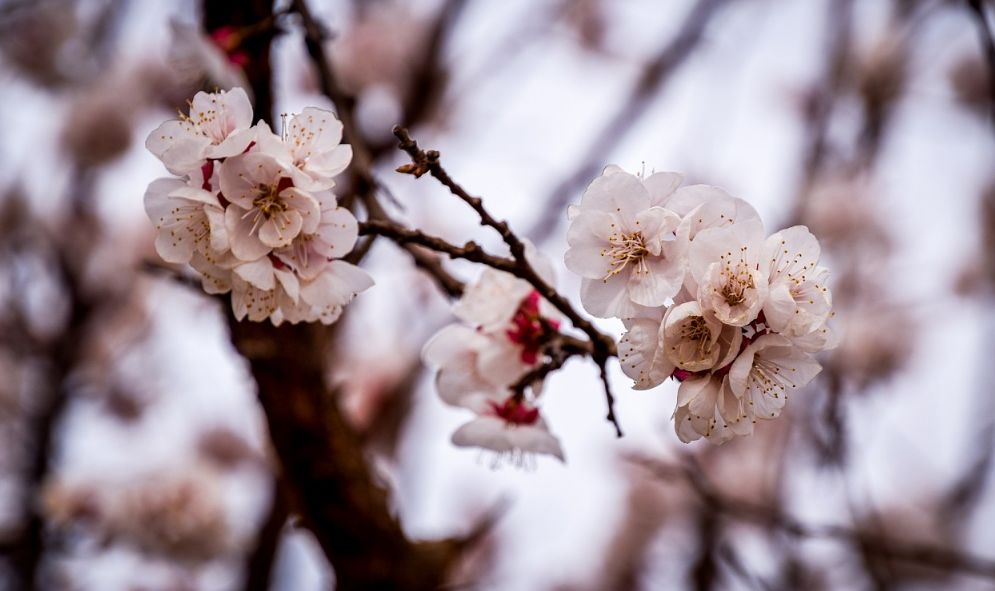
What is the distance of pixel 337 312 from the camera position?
2.14 feet

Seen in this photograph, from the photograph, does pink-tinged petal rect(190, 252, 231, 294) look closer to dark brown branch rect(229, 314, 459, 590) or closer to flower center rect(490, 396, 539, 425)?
flower center rect(490, 396, 539, 425)

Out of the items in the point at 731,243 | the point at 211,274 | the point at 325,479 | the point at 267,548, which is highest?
the point at 731,243

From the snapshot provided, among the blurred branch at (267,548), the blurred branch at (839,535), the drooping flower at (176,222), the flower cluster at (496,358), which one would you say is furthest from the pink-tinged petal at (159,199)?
the blurred branch at (267,548)

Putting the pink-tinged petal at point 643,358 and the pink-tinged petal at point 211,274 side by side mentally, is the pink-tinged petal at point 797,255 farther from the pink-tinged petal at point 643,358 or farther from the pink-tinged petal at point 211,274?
the pink-tinged petal at point 211,274

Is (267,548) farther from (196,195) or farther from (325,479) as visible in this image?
(196,195)

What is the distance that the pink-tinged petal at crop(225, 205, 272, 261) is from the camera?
58 cm

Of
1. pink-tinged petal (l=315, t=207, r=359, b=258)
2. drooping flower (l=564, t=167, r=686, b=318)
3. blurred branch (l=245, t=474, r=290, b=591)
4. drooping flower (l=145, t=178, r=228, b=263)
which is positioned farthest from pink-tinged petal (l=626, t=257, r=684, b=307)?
blurred branch (l=245, t=474, r=290, b=591)

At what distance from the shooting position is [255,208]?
58 cm

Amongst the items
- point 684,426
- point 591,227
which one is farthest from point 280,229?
point 684,426

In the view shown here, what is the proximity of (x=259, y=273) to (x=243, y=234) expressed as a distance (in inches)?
1.2

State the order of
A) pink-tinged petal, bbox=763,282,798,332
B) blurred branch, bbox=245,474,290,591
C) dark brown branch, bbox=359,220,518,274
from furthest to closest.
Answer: blurred branch, bbox=245,474,290,591, dark brown branch, bbox=359,220,518,274, pink-tinged petal, bbox=763,282,798,332

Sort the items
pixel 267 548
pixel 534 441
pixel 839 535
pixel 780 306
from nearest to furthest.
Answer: pixel 780 306
pixel 534 441
pixel 839 535
pixel 267 548

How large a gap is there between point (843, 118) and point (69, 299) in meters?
2.62

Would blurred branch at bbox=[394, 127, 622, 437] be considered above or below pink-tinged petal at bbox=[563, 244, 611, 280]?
below
